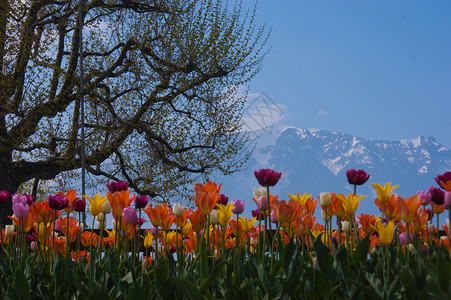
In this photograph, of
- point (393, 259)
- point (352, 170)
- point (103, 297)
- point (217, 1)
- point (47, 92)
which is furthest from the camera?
point (217, 1)

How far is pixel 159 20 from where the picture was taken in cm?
1373

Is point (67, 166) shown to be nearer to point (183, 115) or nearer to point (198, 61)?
point (183, 115)

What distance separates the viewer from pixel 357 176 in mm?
2666

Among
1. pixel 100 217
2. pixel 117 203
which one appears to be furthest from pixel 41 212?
pixel 117 203

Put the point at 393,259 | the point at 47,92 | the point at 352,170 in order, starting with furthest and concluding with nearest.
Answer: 1. the point at 47,92
2. the point at 352,170
3. the point at 393,259

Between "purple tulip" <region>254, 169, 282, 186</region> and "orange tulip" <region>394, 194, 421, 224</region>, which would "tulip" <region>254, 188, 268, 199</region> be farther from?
"orange tulip" <region>394, 194, 421, 224</region>

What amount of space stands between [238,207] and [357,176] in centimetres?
69

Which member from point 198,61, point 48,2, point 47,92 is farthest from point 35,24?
point 198,61

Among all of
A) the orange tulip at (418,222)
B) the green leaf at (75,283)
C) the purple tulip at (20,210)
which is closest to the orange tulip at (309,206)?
the orange tulip at (418,222)

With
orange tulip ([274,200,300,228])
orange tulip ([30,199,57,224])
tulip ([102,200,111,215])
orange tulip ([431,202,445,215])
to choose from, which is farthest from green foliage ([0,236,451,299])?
orange tulip ([431,202,445,215])

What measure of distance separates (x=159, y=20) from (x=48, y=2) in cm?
332

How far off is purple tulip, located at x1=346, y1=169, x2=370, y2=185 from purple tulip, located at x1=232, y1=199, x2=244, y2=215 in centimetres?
63

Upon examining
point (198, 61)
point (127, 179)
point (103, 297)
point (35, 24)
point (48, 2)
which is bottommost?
point (103, 297)

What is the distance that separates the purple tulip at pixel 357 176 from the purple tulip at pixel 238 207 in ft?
2.06
